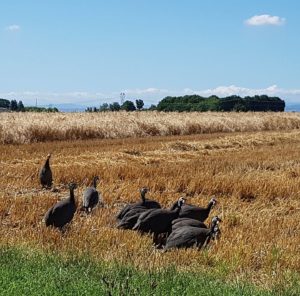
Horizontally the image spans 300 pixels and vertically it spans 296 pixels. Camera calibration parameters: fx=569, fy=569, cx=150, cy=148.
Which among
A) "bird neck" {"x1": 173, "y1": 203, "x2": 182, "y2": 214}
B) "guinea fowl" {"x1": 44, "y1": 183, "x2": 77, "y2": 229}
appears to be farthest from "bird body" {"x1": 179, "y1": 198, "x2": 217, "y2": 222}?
"guinea fowl" {"x1": 44, "y1": 183, "x2": 77, "y2": 229}

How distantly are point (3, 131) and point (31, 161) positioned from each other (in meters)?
8.44

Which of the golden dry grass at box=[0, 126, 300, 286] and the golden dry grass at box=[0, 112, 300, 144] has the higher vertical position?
the golden dry grass at box=[0, 112, 300, 144]

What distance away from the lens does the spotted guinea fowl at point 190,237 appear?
8.04 metres

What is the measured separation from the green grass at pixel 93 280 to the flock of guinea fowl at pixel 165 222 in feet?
5.29

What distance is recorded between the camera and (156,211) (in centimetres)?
888

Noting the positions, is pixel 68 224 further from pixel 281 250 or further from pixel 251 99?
pixel 251 99

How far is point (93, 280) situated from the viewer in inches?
234

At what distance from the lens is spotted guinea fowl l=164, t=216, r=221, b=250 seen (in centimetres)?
804

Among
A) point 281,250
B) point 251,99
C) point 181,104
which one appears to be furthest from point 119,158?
point 251,99

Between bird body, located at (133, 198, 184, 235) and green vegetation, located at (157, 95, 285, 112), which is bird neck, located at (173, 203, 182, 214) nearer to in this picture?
bird body, located at (133, 198, 184, 235)

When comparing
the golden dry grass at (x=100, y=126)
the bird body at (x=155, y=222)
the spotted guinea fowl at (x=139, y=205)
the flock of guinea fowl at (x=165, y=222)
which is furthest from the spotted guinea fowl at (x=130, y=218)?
the golden dry grass at (x=100, y=126)

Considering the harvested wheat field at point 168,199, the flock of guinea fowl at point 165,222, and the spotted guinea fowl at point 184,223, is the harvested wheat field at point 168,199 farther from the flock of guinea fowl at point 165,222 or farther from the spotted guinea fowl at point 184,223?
the spotted guinea fowl at point 184,223

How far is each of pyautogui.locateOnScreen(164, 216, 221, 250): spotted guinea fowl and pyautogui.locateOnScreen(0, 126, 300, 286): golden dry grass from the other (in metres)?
0.19

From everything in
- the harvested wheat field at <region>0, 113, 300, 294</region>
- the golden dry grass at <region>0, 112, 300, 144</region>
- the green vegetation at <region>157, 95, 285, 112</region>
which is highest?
the green vegetation at <region>157, 95, 285, 112</region>
